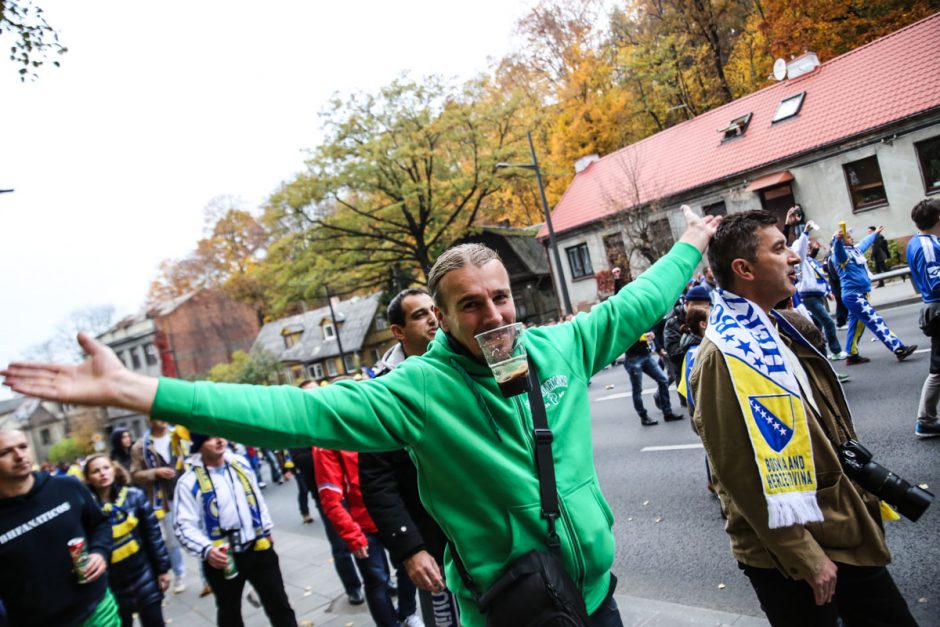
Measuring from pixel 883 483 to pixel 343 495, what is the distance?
148 inches

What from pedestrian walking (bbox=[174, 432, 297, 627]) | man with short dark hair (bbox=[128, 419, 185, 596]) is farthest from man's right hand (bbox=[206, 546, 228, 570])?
man with short dark hair (bbox=[128, 419, 185, 596])

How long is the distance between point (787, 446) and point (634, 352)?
749cm

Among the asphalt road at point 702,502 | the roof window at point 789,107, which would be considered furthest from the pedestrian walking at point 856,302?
the roof window at point 789,107

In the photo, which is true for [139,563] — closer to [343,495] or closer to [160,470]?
[343,495]

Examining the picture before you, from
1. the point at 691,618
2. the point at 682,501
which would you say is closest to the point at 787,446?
the point at 691,618

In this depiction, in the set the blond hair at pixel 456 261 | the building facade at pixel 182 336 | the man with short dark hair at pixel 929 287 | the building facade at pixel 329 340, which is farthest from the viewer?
the building facade at pixel 182 336

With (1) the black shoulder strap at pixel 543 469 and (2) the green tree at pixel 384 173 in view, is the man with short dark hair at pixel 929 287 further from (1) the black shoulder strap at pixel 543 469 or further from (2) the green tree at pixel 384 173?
(2) the green tree at pixel 384 173

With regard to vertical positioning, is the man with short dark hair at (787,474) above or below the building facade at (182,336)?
below

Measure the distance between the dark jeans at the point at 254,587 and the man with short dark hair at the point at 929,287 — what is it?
234 inches

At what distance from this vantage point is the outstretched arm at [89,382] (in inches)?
52.8

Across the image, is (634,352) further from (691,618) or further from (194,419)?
(194,419)

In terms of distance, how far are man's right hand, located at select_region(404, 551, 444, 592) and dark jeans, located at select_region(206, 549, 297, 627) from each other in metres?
1.89

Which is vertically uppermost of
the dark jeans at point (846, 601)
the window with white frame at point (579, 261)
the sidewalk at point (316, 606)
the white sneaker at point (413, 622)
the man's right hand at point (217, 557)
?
the window with white frame at point (579, 261)

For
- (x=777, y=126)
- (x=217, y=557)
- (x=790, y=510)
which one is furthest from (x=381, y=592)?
(x=777, y=126)
